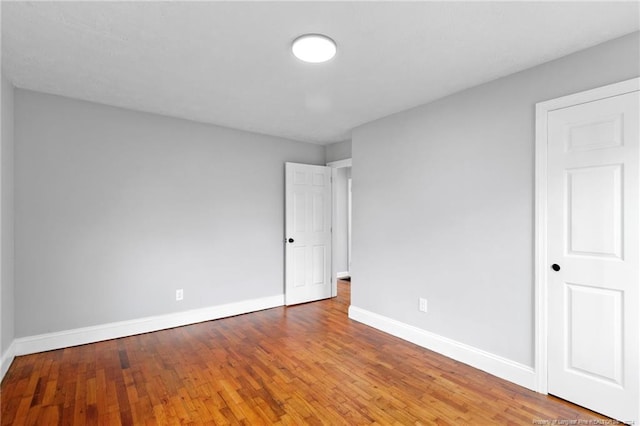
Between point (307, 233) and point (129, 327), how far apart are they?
8.54 feet

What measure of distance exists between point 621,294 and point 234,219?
3904 mm

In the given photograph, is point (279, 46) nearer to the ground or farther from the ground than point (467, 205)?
farther from the ground

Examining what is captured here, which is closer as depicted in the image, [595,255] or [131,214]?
[595,255]

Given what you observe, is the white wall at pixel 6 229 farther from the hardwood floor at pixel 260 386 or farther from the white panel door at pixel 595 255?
the white panel door at pixel 595 255

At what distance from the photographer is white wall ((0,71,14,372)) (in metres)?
2.52

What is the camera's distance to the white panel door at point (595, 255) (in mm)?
1969

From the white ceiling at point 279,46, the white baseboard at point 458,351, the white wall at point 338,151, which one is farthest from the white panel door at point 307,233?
the white ceiling at point 279,46

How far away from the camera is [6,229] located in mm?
2650

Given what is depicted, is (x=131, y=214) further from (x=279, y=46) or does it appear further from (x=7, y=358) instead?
(x=279, y=46)

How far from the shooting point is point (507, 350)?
2529 millimetres

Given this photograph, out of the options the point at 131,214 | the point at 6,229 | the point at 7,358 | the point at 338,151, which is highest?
the point at 338,151

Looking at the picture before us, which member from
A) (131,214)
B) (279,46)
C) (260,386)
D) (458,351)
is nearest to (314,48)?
(279,46)

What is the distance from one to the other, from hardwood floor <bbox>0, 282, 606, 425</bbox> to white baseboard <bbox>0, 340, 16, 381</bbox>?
2.4 inches

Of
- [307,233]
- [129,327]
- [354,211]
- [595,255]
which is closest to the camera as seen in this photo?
[595,255]
